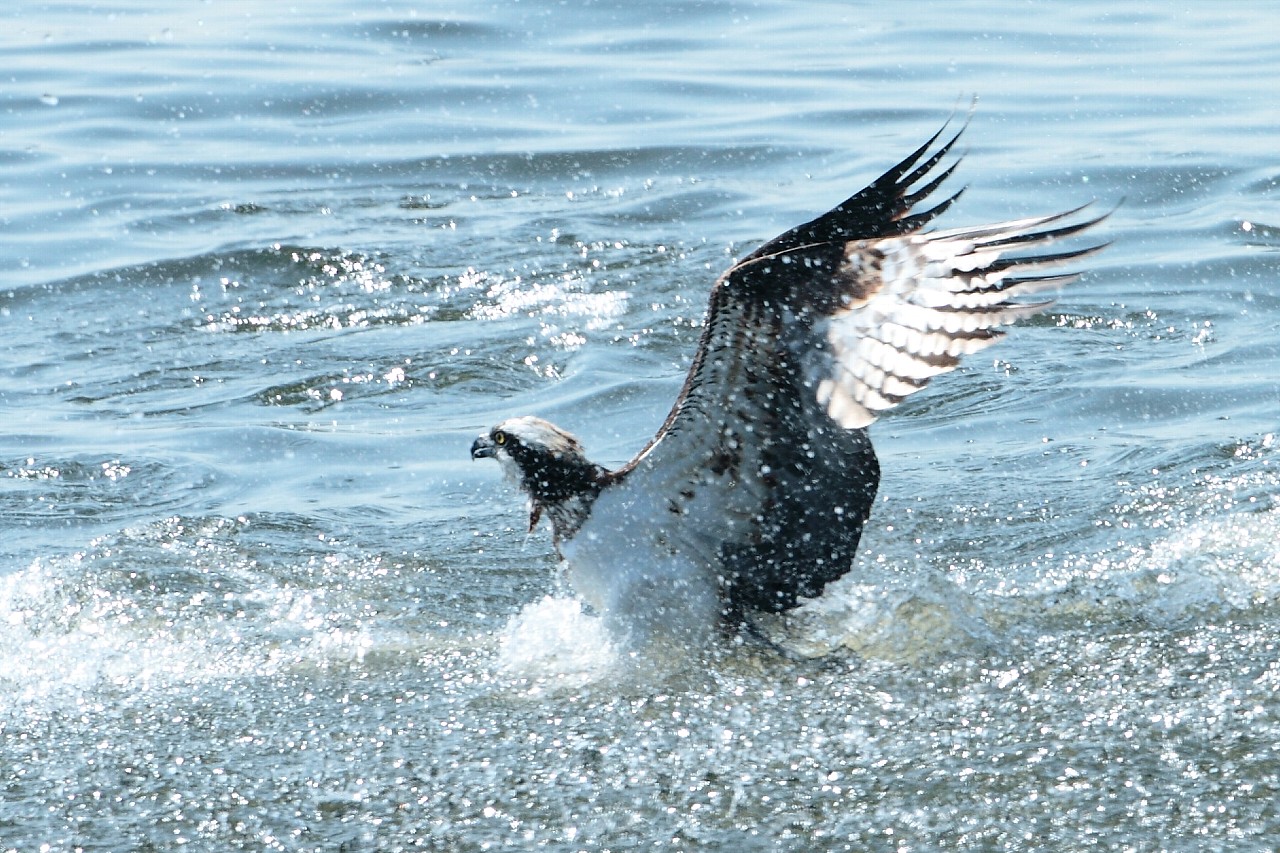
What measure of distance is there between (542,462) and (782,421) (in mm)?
797

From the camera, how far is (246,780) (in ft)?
15.5

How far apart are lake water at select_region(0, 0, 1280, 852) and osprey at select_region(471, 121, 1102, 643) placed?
25 centimetres

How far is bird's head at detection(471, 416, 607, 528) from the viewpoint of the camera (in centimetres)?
572

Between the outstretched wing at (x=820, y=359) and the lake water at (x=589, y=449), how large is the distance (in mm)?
429

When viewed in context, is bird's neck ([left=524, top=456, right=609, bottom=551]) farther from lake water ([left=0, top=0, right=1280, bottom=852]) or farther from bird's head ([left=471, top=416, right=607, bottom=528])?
lake water ([left=0, top=0, right=1280, bottom=852])

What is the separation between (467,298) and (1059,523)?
3.97m

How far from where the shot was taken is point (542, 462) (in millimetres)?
5754

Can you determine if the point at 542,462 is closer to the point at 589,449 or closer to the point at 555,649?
the point at 555,649

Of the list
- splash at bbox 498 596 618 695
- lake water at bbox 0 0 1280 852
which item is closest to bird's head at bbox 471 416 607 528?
splash at bbox 498 596 618 695

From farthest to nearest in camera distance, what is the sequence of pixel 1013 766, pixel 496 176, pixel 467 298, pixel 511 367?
pixel 496 176
pixel 467 298
pixel 511 367
pixel 1013 766

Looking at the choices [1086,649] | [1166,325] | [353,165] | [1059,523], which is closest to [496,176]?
[353,165]

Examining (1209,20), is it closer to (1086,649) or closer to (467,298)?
(467,298)

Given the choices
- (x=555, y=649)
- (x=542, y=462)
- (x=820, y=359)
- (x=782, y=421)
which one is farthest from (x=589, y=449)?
(x=820, y=359)

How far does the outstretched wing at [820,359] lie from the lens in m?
5.23
